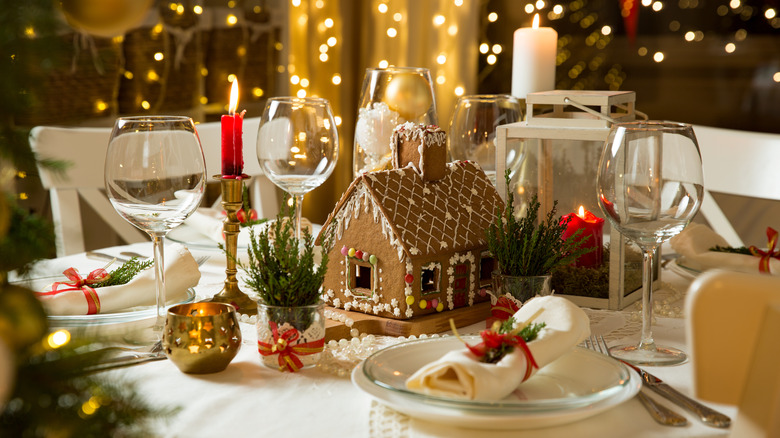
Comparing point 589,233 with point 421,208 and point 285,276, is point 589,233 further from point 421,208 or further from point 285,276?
point 285,276

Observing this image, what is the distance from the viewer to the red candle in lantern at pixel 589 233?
46.8 inches

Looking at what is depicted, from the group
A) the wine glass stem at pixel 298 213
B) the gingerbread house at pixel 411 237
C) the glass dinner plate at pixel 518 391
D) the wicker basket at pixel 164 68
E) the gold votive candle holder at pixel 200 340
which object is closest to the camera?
the glass dinner plate at pixel 518 391

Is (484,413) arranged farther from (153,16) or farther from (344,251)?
(153,16)

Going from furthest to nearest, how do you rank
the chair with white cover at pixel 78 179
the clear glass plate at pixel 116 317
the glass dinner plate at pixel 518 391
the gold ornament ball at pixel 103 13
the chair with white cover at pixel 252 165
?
1. the chair with white cover at pixel 252 165
2. the chair with white cover at pixel 78 179
3. the clear glass plate at pixel 116 317
4. the glass dinner plate at pixel 518 391
5. the gold ornament ball at pixel 103 13

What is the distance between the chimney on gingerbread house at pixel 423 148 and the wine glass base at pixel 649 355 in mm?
346

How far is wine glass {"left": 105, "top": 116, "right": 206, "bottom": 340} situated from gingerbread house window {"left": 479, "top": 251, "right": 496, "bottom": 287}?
420mm

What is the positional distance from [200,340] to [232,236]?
0.25 metres

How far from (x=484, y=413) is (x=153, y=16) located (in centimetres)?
216

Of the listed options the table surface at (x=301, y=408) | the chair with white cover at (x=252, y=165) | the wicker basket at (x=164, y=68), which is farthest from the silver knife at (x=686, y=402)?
the wicker basket at (x=164, y=68)

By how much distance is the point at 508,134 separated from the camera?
4.03ft

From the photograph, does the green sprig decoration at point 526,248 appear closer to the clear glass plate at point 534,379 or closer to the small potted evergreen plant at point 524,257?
the small potted evergreen plant at point 524,257

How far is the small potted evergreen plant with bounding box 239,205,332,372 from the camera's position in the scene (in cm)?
85

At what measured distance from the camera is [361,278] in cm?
110

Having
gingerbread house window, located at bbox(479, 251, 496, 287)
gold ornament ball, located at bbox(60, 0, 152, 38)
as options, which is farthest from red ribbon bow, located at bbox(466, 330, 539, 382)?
gold ornament ball, located at bbox(60, 0, 152, 38)
